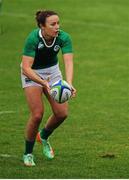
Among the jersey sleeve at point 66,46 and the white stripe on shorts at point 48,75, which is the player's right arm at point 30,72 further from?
the jersey sleeve at point 66,46

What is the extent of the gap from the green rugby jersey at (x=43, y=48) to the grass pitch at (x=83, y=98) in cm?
153

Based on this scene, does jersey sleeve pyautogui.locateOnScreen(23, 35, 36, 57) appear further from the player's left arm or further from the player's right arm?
the player's left arm

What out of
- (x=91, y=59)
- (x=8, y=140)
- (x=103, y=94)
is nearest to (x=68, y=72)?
(x=8, y=140)

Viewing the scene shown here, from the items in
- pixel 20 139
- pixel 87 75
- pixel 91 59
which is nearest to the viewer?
pixel 20 139

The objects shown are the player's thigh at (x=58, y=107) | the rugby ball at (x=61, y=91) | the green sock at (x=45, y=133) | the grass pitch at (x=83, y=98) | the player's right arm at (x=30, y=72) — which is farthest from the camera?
the green sock at (x=45, y=133)

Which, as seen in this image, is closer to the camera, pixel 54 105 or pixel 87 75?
pixel 54 105

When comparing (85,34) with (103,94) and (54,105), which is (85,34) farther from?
(54,105)

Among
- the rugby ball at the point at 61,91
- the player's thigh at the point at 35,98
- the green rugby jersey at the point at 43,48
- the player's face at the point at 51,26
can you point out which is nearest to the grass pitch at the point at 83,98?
the player's thigh at the point at 35,98

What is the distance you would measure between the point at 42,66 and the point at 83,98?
7.49 metres

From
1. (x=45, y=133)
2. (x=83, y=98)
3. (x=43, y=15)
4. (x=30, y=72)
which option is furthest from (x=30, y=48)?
(x=83, y=98)

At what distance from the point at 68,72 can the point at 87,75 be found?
11.8 meters

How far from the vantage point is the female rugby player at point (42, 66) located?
10938 millimetres

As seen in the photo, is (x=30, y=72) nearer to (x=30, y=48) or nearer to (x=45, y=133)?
(x=30, y=48)

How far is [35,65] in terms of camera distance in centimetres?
1135
